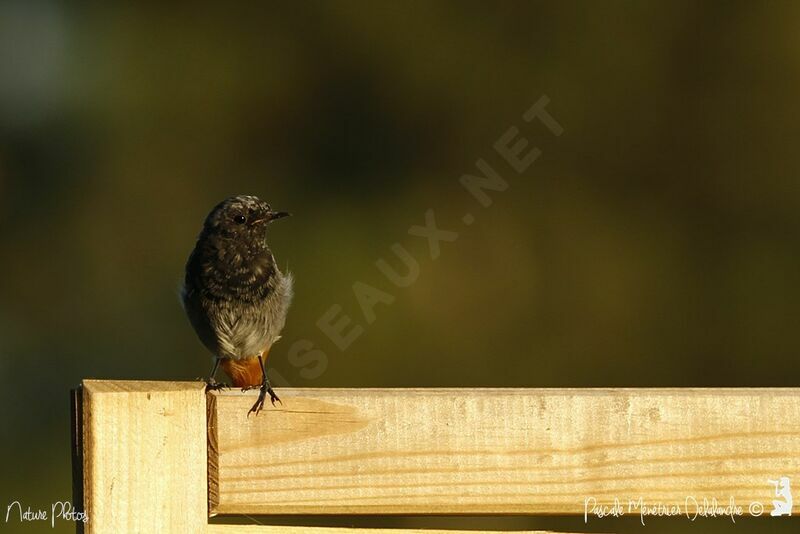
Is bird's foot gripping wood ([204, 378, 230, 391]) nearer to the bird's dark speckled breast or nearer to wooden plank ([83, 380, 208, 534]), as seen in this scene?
wooden plank ([83, 380, 208, 534])

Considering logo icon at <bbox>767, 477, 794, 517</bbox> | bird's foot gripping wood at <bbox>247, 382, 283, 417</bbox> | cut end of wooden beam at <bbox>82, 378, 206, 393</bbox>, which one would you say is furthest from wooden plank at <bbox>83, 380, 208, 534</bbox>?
logo icon at <bbox>767, 477, 794, 517</bbox>

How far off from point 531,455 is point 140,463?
66cm

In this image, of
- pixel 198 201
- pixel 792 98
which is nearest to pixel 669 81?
pixel 792 98

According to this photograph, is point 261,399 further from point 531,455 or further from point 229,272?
point 229,272

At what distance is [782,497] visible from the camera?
76.0 inches

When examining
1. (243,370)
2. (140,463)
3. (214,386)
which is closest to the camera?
(140,463)

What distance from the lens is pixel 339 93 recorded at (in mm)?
7074

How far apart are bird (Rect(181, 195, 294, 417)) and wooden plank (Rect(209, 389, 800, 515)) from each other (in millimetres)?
1684

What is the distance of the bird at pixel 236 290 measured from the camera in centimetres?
365

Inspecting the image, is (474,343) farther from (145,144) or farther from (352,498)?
(352,498)

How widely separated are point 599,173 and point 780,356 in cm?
149

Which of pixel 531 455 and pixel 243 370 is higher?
pixel 243 370

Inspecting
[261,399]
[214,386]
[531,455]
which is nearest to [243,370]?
[214,386]

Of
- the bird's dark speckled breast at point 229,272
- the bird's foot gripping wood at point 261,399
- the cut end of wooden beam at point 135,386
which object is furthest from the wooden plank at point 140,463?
the bird's dark speckled breast at point 229,272
